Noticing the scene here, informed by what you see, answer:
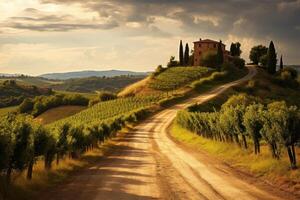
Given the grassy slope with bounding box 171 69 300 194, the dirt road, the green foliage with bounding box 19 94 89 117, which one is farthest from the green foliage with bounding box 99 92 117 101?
the dirt road

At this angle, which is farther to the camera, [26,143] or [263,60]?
[263,60]

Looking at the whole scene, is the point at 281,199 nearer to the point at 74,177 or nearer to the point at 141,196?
the point at 141,196

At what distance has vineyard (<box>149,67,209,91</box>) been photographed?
16688cm

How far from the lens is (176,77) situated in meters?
177

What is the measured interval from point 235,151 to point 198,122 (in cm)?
2432

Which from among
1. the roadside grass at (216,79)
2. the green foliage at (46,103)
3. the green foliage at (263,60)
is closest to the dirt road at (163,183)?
the roadside grass at (216,79)

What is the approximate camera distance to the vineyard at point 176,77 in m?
167

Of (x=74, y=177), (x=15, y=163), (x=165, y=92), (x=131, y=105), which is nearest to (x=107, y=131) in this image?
(x=74, y=177)

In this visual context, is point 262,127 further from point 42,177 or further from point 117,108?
point 117,108

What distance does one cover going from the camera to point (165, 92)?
15988 cm

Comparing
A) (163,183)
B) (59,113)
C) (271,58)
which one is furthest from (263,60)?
(163,183)

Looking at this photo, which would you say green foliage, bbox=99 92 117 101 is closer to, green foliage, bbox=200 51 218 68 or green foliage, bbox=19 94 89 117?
green foliage, bbox=19 94 89 117

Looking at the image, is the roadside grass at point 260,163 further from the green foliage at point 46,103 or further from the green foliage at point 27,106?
the green foliage at point 27,106

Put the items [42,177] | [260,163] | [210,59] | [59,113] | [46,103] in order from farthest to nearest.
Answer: [46,103]
[210,59]
[59,113]
[260,163]
[42,177]
